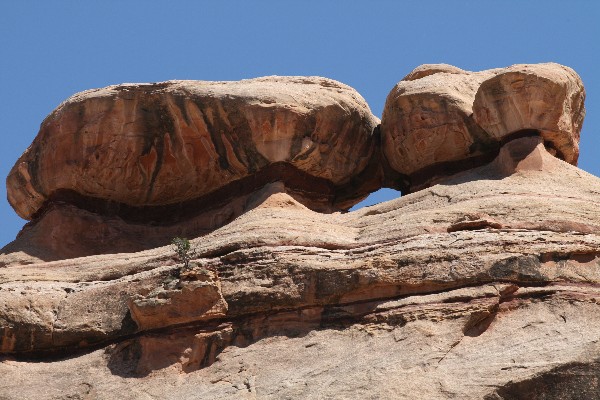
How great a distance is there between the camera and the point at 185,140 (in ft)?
90.0

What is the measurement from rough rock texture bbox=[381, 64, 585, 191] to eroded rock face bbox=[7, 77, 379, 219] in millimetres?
978

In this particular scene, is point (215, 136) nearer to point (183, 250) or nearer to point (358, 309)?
point (183, 250)

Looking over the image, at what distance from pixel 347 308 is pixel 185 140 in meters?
6.50

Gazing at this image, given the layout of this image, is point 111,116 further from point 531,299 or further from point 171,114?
point 531,299

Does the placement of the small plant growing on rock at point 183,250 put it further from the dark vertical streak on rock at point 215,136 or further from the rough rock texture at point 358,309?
the dark vertical streak on rock at point 215,136

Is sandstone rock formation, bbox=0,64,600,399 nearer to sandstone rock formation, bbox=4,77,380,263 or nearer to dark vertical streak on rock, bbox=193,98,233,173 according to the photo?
sandstone rock formation, bbox=4,77,380,263

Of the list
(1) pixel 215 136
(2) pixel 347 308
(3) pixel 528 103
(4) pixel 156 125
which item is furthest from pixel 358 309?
(4) pixel 156 125

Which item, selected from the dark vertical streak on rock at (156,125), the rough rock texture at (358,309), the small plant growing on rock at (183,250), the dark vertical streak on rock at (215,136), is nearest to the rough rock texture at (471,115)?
the rough rock texture at (358,309)

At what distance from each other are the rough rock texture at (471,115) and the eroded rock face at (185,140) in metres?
0.98

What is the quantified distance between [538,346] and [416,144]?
7335 millimetres

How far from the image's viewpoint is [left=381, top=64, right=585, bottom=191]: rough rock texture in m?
25.7

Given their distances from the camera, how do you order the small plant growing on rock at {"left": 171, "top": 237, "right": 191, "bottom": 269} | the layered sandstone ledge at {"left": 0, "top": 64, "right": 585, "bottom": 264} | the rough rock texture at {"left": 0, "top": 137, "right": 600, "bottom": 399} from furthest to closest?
the layered sandstone ledge at {"left": 0, "top": 64, "right": 585, "bottom": 264} → the small plant growing on rock at {"left": 171, "top": 237, "right": 191, "bottom": 269} → the rough rock texture at {"left": 0, "top": 137, "right": 600, "bottom": 399}

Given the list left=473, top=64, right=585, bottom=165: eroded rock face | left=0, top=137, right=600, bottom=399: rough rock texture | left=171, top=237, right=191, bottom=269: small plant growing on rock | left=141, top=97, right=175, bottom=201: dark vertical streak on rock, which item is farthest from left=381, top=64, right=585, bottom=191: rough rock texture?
left=171, top=237, right=191, bottom=269: small plant growing on rock

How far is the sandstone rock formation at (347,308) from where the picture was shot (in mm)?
20469
